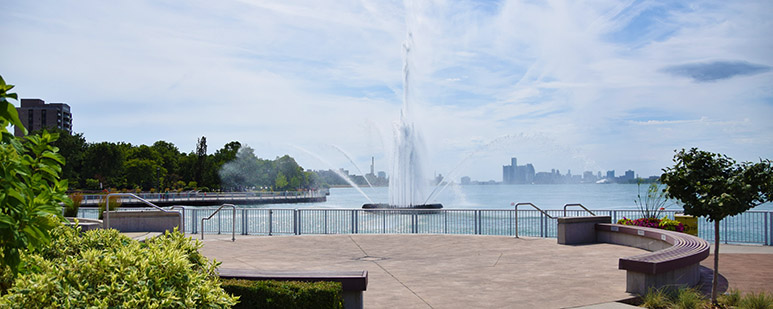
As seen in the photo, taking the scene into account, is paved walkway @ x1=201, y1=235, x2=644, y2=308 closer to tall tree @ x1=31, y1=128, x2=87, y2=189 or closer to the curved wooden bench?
the curved wooden bench

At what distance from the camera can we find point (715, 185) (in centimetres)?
847

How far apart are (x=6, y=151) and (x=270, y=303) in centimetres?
365

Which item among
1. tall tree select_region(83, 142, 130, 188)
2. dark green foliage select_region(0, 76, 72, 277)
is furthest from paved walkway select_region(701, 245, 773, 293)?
tall tree select_region(83, 142, 130, 188)

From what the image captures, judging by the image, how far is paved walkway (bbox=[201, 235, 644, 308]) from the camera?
9094 mm

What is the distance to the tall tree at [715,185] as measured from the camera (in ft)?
27.4

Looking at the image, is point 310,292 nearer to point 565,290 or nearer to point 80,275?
point 80,275

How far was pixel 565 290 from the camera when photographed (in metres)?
9.59

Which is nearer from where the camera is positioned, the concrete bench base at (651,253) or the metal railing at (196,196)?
the concrete bench base at (651,253)

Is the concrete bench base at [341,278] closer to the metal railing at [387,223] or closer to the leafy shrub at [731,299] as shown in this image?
the leafy shrub at [731,299]

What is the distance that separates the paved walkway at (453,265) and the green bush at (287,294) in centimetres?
195

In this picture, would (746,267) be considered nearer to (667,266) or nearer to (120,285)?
(667,266)

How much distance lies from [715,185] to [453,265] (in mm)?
5712

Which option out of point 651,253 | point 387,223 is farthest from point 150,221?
point 387,223

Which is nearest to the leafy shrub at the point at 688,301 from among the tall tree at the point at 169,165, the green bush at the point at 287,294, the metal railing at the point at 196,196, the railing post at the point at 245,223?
the green bush at the point at 287,294
